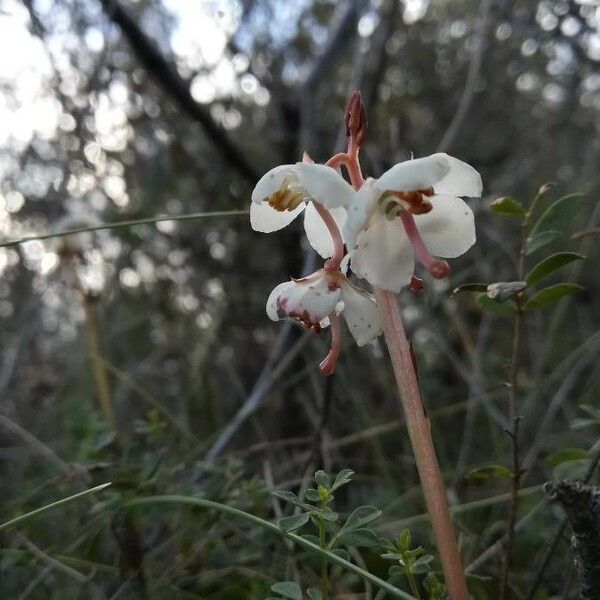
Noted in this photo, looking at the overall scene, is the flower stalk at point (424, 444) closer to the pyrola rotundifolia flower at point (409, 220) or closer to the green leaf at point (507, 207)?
the pyrola rotundifolia flower at point (409, 220)

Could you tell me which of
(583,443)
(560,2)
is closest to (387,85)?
(560,2)

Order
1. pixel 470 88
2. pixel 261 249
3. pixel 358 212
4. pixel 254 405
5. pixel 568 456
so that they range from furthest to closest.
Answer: pixel 261 249 < pixel 470 88 < pixel 254 405 < pixel 568 456 < pixel 358 212

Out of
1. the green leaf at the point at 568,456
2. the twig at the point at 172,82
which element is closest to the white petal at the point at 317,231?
the green leaf at the point at 568,456

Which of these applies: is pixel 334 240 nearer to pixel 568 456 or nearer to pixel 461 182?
pixel 461 182

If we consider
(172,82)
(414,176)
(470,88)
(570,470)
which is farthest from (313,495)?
(172,82)

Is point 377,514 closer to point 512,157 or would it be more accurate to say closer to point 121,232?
point 121,232

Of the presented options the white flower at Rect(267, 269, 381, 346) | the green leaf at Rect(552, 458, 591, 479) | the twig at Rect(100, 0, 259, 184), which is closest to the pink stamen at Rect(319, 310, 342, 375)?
the white flower at Rect(267, 269, 381, 346)

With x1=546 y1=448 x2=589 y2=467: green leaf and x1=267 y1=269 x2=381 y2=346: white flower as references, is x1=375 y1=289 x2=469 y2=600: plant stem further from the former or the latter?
x1=546 y1=448 x2=589 y2=467: green leaf
